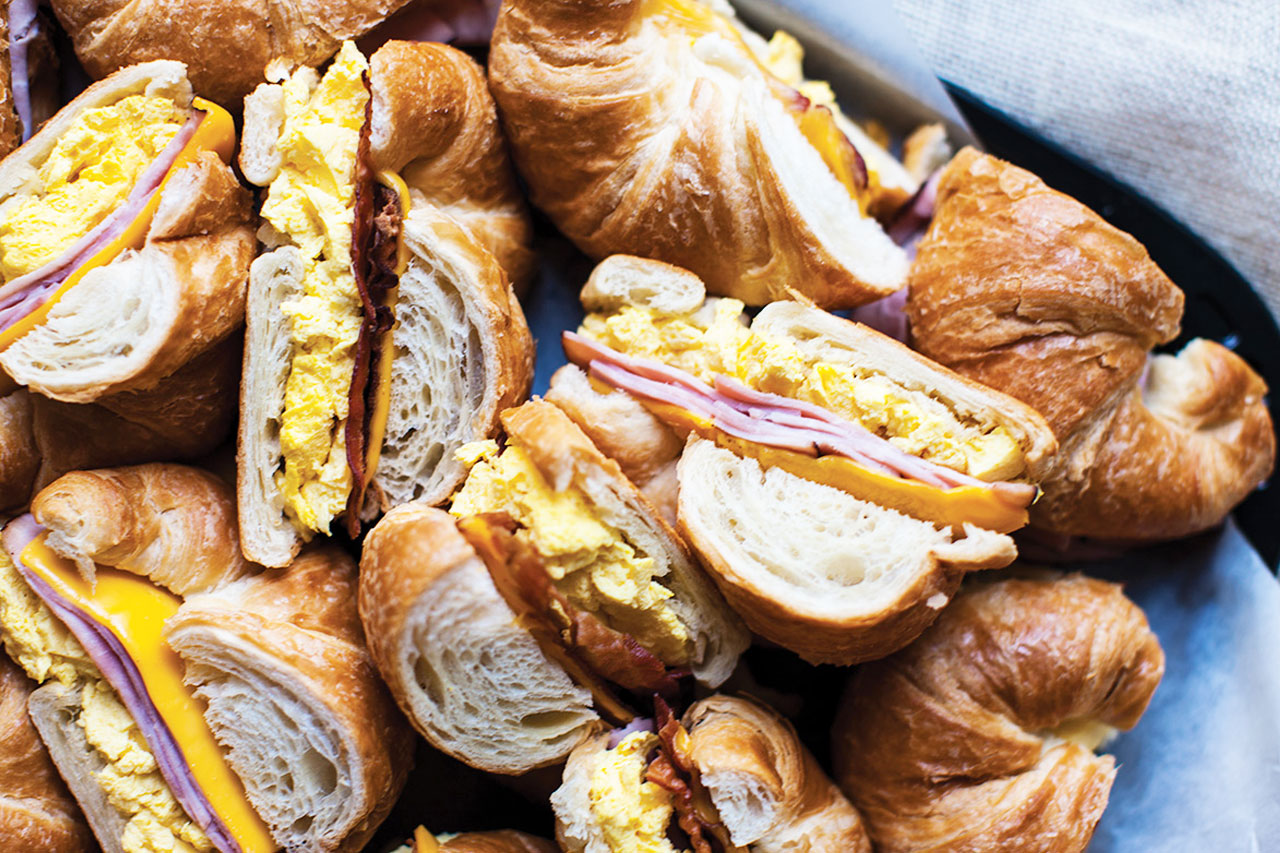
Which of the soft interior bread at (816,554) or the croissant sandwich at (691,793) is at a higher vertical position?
Result: the soft interior bread at (816,554)

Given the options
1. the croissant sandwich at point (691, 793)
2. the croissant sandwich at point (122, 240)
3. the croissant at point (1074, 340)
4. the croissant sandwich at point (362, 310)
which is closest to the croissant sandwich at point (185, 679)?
the croissant sandwich at point (362, 310)

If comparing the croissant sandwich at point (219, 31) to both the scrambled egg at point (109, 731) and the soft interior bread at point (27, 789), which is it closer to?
the scrambled egg at point (109, 731)

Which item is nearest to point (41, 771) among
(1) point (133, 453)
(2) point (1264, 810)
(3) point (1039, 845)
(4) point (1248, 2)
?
(1) point (133, 453)

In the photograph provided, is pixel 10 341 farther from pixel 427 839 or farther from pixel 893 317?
pixel 893 317

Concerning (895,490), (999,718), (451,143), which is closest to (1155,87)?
(895,490)

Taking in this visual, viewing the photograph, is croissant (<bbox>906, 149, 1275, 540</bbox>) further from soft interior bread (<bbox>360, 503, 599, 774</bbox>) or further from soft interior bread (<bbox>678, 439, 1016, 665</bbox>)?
soft interior bread (<bbox>360, 503, 599, 774</bbox>)

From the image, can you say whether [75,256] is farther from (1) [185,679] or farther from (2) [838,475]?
(2) [838,475]
